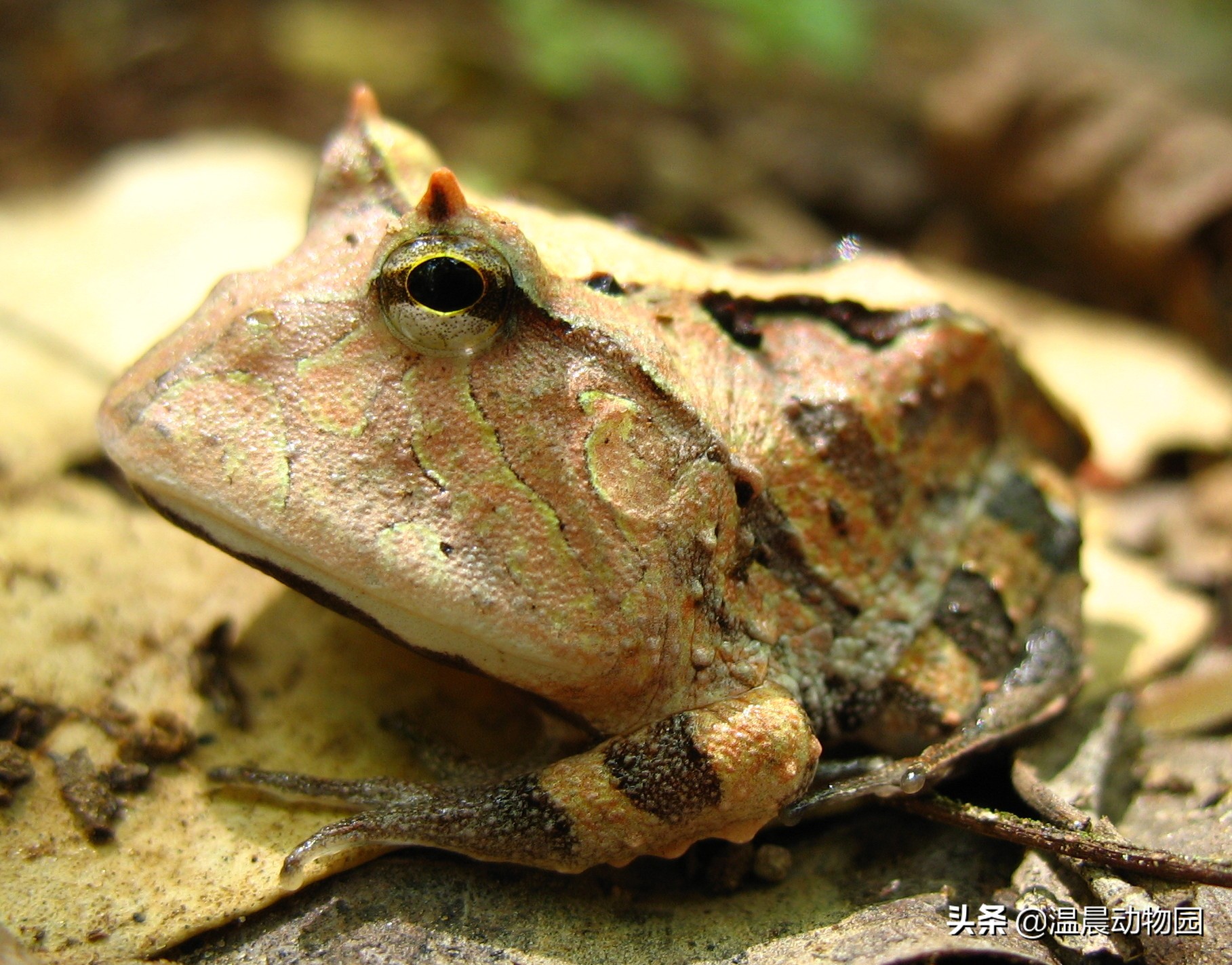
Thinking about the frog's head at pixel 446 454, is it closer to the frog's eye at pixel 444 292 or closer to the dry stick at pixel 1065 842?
the frog's eye at pixel 444 292

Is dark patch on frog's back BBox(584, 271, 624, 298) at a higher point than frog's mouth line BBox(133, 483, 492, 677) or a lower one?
higher

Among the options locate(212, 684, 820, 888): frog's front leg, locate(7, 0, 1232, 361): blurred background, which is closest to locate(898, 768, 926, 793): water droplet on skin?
locate(212, 684, 820, 888): frog's front leg

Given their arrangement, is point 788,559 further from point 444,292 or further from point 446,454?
point 444,292

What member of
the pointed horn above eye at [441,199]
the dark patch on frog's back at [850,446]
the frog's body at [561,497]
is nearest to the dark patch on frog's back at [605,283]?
the frog's body at [561,497]

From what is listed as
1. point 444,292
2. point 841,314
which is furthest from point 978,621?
point 444,292

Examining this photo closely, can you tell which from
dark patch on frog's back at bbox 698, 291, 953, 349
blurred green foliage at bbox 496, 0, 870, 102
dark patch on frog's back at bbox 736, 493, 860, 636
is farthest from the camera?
blurred green foliage at bbox 496, 0, 870, 102

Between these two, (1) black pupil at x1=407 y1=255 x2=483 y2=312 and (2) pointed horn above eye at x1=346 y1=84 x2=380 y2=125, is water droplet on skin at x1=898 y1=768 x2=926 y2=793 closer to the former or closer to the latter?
(1) black pupil at x1=407 y1=255 x2=483 y2=312

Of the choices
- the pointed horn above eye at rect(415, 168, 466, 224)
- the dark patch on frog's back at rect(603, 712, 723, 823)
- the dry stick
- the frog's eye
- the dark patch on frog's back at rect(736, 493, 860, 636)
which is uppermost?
the pointed horn above eye at rect(415, 168, 466, 224)
